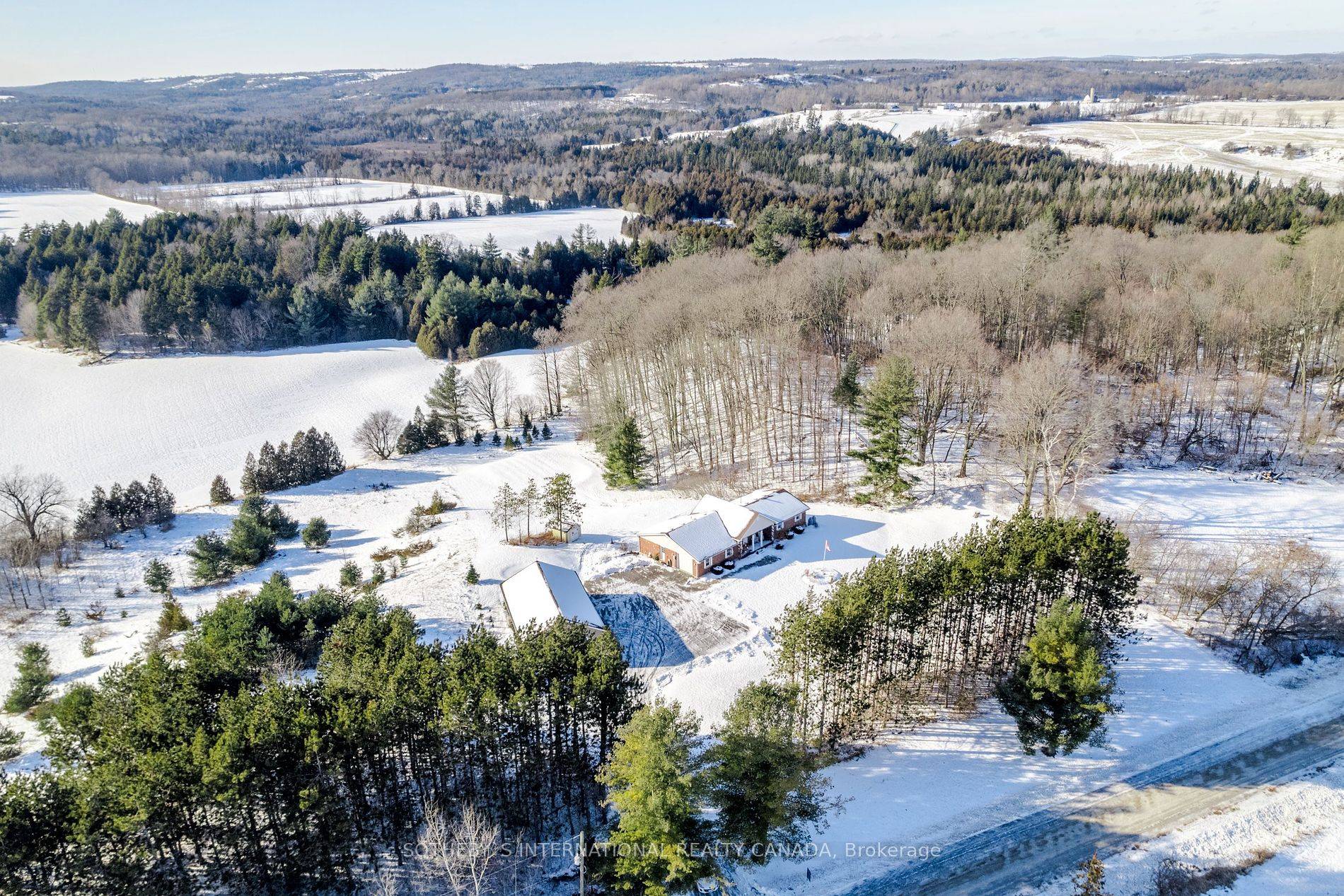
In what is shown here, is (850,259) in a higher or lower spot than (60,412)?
higher

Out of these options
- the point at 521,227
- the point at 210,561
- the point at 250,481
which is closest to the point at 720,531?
the point at 210,561

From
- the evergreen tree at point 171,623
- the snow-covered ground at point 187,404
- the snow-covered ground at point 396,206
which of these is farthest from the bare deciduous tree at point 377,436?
the snow-covered ground at point 396,206

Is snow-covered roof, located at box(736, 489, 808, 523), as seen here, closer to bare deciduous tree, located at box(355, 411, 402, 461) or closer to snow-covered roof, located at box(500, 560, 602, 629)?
snow-covered roof, located at box(500, 560, 602, 629)

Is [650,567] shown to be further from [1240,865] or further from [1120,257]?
[1120,257]

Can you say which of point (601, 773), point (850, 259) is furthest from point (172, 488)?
point (850, 259)

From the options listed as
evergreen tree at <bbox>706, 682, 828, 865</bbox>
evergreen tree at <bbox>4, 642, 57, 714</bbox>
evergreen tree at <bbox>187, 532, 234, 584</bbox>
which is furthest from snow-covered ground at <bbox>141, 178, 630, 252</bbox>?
evergreen tree at <bbox>706, 682, 828, 865</bbox>

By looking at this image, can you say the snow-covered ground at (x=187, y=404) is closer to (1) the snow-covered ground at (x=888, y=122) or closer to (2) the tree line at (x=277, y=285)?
(2) the tree line at (x=277, y=285)
